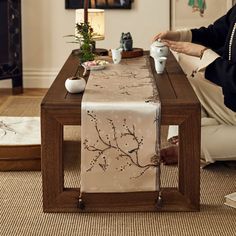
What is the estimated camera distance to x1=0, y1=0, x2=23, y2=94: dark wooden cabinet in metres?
4.75

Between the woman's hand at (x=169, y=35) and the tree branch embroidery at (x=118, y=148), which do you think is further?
the woman's hand at (x=169, y=35)

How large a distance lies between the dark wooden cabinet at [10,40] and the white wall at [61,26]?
321mm

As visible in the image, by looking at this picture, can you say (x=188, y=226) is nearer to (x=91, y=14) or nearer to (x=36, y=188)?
(x=36, y=188)

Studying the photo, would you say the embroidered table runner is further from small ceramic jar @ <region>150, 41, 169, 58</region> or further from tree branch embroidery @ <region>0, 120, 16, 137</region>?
tree branch embroidery @ <region>0, 120, 16, 137</region>

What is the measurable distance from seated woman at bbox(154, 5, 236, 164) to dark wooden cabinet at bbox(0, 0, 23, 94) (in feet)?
5.75

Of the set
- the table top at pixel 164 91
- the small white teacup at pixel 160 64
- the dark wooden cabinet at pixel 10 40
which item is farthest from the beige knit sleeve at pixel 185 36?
the dark wooden cabinet at pixel 10 40

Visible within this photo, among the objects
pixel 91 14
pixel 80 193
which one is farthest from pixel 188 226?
pixel 91 14

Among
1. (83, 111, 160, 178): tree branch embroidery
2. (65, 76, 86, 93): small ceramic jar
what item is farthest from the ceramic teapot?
(83, 111, 160, 178): tree branch embroidery

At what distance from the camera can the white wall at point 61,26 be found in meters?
5.16

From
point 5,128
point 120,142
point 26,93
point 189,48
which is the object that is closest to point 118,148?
point 120,142

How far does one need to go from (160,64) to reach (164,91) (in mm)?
380

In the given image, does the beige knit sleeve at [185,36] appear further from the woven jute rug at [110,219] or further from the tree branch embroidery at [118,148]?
the tree branch embroidery at [118,148]

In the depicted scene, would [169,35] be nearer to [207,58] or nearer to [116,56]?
[116,56]

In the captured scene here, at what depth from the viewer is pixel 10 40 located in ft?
15.8
